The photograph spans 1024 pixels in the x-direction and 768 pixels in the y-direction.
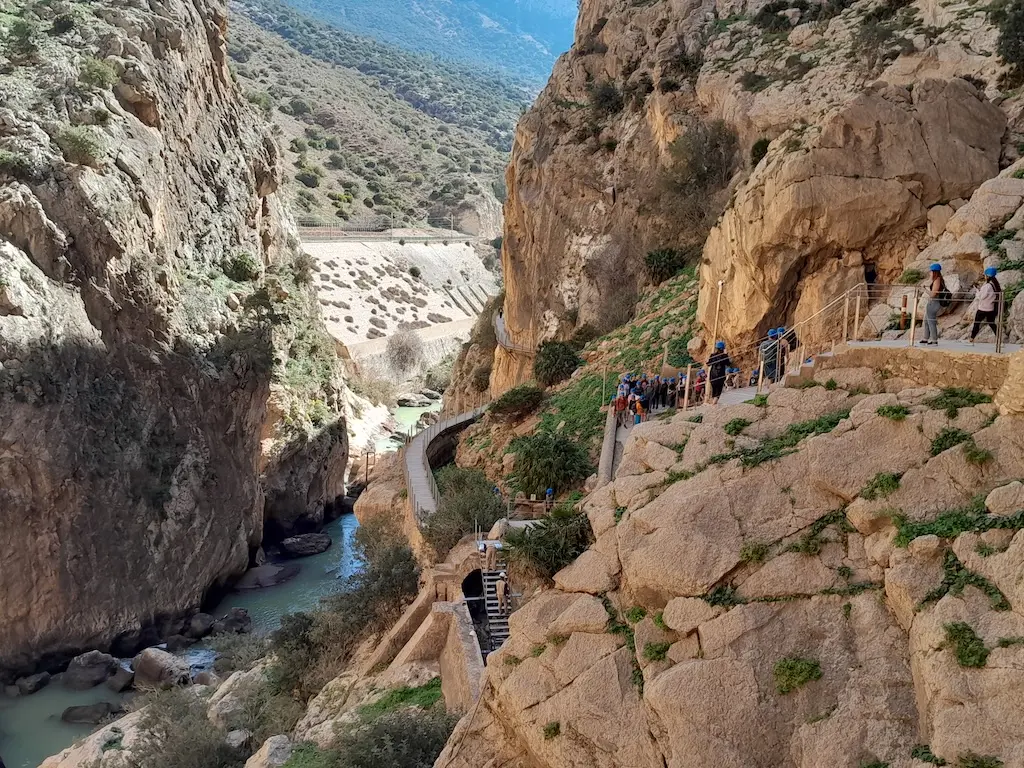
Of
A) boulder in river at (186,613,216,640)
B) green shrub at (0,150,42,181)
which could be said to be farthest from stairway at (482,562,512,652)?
green shrub at (0,150,42,181)

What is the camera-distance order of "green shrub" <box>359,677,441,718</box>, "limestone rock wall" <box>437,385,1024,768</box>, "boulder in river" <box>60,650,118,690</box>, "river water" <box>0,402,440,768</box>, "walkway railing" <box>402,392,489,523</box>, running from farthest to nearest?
"boulder in river" <box>60,650,118,690</box> → "river water" <box>0,402,440,768</box> → "walkway railing" <box>402,392,489,523</box> → "green shrub" <box>359,677,441,718</box> → "limestone rock wall" <box>437,385,1024,768</box>

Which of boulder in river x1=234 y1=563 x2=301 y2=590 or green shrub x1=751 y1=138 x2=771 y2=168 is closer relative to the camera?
green shrub x1=751 y1=138 x2=771 y2=168

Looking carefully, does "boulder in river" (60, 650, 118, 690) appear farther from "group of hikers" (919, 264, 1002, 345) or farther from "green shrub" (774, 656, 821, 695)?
"group of hikers" (919, 264, 1002, 345)

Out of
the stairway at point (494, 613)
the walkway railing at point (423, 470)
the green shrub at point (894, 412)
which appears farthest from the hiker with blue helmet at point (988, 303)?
the walkway railing at point (423, 470)

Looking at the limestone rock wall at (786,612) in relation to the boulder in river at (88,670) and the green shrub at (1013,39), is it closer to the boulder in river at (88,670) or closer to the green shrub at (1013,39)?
the green shrub at (1013,39)

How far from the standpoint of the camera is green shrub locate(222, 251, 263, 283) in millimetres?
38312

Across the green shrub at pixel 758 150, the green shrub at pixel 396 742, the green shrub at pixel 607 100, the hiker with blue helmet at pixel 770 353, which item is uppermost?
the green shrub at pixel 607 100

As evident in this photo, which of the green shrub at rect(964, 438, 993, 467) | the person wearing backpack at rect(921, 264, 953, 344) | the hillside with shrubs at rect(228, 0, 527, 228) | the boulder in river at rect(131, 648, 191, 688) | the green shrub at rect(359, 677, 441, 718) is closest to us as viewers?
the green shrub at rect(964, 438, 993, 467)

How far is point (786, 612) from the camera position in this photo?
7.88 metres

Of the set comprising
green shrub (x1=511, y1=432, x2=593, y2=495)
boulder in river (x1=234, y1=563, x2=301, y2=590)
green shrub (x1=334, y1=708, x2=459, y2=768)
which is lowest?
boulder in river (x1=234, y1=563, x2=301, y2=590)

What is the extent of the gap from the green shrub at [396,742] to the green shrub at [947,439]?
729 centimetres

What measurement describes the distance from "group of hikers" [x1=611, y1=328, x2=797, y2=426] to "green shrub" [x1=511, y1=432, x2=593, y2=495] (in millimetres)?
1278

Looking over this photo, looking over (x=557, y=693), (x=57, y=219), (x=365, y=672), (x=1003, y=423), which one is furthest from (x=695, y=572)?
(x=57, y=219)

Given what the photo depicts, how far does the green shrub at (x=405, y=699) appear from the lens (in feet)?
43.4
